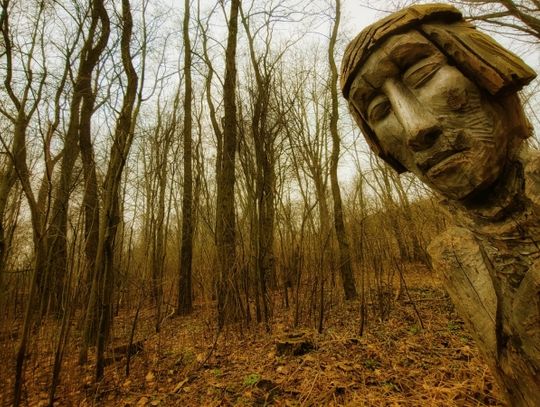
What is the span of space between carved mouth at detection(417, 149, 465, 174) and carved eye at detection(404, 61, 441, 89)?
33 cm

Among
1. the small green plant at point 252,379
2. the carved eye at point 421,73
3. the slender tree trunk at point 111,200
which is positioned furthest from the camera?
the slender tree trunk at point 111,200

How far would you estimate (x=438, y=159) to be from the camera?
3.73ft

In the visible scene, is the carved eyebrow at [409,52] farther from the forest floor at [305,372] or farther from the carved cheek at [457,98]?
the forest floor at [305,372]

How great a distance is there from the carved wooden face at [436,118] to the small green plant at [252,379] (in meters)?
2.46

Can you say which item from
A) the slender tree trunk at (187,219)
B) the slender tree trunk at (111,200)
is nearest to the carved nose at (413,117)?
the slender tree trunk at (111,200)

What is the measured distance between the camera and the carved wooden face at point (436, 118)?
1.10 metres

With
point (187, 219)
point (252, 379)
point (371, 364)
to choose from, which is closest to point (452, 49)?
point (371, 364)

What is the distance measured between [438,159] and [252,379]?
8.66 feet

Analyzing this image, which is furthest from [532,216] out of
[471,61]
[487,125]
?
[471,61]

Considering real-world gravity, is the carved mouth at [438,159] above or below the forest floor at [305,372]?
above

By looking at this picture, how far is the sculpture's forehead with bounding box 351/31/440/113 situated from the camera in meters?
1.25

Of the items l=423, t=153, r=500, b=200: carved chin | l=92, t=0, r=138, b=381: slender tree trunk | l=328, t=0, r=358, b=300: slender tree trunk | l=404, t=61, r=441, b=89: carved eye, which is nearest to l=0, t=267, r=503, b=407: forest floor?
l=92, t=0, r=138, b=381: slender tree trunk

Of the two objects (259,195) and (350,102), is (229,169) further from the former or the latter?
(350,102)

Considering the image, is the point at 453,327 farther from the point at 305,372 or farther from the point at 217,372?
the point at 217,372
